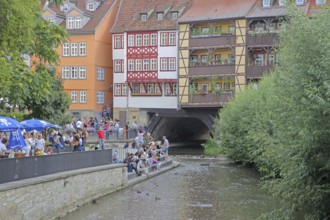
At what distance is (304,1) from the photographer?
47406 mm

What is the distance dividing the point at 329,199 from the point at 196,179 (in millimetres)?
17095

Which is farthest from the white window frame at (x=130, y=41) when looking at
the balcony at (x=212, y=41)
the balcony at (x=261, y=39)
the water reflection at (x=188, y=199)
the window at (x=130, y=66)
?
the water reflection at (x=188, y=199)

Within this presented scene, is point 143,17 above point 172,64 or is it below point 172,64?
above

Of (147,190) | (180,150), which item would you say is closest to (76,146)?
(147,190)

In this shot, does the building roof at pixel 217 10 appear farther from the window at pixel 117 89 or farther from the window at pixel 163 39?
the window at pixel 117 89

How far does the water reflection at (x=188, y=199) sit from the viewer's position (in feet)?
65.4

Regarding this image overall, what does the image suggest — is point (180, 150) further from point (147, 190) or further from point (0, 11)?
point (0, 11)

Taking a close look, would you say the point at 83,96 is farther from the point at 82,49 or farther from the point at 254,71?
the point at 254,71

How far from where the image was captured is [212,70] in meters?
48.9

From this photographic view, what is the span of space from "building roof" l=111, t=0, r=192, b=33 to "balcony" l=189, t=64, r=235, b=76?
4.82m

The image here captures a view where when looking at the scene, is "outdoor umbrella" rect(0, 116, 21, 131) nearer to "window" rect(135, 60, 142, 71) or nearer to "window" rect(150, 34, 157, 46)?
"window" rect(135, 60, 142, 71)

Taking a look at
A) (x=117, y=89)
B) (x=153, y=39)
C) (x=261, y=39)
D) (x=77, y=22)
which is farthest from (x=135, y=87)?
(x=261, y=39)

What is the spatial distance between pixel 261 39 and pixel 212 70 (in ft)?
15.7

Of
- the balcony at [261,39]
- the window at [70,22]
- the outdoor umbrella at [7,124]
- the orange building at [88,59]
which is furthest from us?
the window at [70,22]
